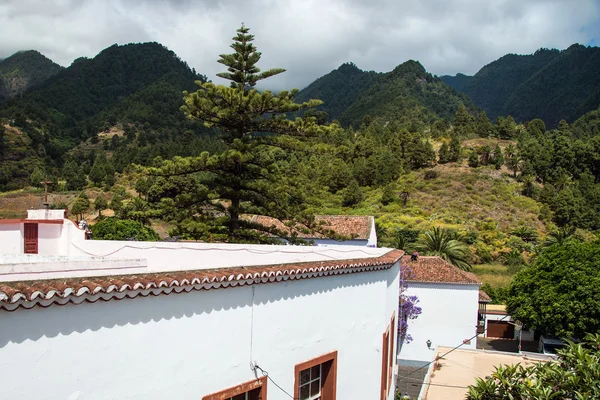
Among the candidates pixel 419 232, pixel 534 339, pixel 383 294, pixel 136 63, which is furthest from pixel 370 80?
pixel 383 294

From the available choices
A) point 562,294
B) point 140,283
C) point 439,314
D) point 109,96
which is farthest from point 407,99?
point 140,283

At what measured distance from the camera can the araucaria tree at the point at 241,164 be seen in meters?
15.0

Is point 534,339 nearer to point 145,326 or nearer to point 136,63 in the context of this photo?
point 145,326

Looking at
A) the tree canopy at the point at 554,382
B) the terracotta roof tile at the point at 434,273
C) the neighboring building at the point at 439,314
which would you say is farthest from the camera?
the terracotta roof tile at the point at 434,273

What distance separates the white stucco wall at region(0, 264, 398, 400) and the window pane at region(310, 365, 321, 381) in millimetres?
313

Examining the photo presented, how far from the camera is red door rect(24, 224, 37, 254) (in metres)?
9.60

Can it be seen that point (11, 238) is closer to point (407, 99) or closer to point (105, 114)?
point (407, 99)

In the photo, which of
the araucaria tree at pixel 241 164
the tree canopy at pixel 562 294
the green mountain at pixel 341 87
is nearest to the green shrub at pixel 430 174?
the tree canopy at pixel 562 294

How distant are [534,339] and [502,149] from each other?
50036mm

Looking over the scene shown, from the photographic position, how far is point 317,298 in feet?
22.0

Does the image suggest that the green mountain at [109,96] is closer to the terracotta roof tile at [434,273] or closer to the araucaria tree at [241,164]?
the terracotta roof tile at [434,273]

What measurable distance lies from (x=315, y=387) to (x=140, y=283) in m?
3.65

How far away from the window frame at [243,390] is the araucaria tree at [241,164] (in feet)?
32.2

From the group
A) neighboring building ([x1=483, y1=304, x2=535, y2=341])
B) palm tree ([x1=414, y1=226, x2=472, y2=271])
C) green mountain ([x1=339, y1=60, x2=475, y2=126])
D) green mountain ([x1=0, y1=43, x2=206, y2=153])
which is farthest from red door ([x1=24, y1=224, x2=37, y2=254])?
green mountain ([x1=339, y1=60, x2=475, y2=126])
